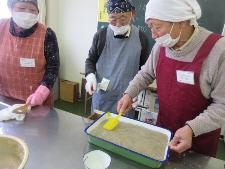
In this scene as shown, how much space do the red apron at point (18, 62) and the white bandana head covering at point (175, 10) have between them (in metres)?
0.76

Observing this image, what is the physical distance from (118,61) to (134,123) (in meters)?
0.73

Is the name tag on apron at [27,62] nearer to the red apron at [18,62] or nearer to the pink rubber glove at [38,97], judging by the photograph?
the red apron at [18,62]

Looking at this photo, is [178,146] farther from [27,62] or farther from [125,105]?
[27,62]

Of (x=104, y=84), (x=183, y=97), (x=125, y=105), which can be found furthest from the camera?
(x=104, y=84)

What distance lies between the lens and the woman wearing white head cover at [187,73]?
103 centimetres

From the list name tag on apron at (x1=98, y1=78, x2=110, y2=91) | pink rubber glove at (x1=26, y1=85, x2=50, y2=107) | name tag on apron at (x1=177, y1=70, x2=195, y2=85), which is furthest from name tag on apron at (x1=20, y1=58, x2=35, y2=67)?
name tag on apron at (x1=177, y1=70, x2=195, y2=85)

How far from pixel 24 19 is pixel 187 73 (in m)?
1.01

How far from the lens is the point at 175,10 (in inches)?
41.4

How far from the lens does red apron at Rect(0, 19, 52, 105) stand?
147 cm

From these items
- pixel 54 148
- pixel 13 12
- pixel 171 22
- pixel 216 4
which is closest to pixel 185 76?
pixel 171 22

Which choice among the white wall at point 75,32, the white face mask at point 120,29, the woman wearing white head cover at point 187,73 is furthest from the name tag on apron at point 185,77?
the white wall at point 75,32

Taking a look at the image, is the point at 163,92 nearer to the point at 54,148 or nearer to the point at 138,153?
the point at 138,153

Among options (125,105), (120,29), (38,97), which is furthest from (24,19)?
(125,105)

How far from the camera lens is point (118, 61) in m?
1.78
